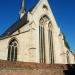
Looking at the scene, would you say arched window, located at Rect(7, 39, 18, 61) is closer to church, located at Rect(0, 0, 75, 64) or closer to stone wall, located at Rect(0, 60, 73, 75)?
church, located at Rect(0, 0, 75, 64)

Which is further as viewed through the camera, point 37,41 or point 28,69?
point 37,41

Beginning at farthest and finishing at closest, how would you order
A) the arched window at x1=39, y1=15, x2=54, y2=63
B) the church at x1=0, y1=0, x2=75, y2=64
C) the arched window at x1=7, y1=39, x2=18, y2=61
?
the arched window at x1=39, y1=15, x2=54, y2=63
the arched window at x1=7, y1=39, x2=18, y2=61
the church at x1=0, y1=0, x2=75, y2=64

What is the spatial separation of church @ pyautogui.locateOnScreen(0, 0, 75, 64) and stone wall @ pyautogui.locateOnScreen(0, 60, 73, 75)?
7.97 metres

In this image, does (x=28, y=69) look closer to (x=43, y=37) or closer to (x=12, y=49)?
(x=12, y=49)

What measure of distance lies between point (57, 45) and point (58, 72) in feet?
43.1

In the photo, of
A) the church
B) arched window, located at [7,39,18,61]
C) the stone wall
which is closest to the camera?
the stone wall

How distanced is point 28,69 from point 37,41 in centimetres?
1184

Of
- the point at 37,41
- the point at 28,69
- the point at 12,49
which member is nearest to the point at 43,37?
the point at 37,41

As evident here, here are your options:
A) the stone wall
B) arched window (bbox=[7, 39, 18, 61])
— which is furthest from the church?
the stone wall

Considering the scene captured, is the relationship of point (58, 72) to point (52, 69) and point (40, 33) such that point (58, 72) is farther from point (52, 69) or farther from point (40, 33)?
point (40, 33)

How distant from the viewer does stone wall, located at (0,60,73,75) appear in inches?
370

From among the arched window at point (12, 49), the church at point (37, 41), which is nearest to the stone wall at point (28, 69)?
the church at point (37, 41)

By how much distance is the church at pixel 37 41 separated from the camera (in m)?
20.6

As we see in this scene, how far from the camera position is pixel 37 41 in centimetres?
2231
